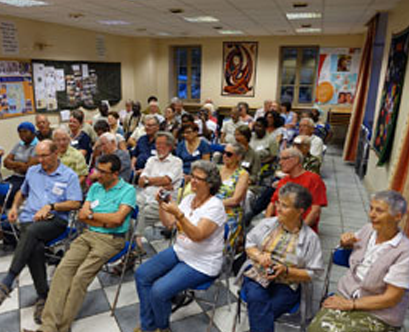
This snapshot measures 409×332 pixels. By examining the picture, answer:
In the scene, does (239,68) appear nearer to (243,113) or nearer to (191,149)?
(243,113)

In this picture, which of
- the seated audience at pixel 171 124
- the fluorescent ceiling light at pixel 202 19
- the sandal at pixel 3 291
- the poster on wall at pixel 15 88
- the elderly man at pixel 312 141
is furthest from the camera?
the fluorescent ceiling light at pixel 202 19

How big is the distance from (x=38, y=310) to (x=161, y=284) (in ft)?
3.49

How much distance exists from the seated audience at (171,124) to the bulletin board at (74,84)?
10.5ft

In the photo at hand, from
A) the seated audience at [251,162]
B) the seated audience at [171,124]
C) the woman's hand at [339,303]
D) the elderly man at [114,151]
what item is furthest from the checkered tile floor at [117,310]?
the seated audience at [171,124]

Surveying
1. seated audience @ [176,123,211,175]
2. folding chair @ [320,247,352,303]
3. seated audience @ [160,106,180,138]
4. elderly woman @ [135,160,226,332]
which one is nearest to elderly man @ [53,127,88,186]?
seated audience @ [176,123,211,175]

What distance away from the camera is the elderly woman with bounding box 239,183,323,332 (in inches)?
76.2

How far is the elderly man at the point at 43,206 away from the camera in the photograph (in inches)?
98.7

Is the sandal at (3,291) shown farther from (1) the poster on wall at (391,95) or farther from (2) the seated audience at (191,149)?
(1) the poster on wall at (391,95)

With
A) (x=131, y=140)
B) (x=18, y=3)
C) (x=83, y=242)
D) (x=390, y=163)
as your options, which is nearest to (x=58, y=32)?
(x=18, y=3)

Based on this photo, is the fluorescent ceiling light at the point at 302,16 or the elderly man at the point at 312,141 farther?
the fluorescent ceiling light at the point at 302,16

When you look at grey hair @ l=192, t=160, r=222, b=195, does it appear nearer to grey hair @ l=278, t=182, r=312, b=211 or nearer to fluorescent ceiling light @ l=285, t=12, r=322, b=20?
grey hair @ l=278, t=182, r=312, b=211

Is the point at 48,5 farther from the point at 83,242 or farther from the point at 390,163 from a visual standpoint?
the point at 390,163

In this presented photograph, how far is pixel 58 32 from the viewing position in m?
7.75

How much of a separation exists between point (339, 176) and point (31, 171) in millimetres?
5580
